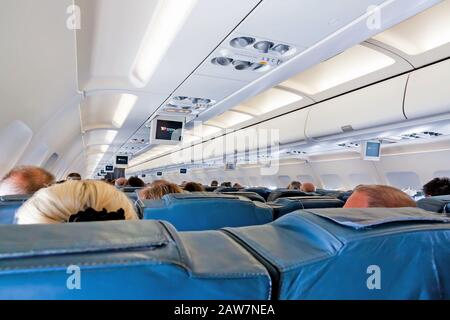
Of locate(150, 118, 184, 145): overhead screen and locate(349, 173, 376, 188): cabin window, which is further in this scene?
locate(349, 173, 376, 188): cabin window

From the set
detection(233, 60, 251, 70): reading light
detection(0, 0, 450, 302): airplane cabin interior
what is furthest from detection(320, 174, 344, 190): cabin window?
detection(233, 60, 251, 70): reading light

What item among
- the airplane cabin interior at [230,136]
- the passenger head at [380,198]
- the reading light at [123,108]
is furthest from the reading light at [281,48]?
the reading light at [123,108]

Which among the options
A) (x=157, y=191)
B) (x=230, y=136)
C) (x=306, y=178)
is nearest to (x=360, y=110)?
(x=157, y=191)

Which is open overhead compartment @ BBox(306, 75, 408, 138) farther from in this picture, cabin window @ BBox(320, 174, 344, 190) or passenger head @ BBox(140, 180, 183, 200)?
cabin window @ BBox(320, 174, 344, 190)

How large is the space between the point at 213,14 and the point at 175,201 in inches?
70.6

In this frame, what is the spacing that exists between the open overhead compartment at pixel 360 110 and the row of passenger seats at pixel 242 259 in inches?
170

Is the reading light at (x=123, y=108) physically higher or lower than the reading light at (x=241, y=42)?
higher

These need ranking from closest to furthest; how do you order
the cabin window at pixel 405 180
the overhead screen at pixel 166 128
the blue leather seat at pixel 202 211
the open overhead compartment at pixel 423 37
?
1. the blue leather seat at pixel 202 211
2. the open overhead compartment at pixel 423 37
3. the overhead screen at pixel 166 128
4. the cabin window at pixel 405 180

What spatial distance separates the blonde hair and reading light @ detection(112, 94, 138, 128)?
5.25 meters

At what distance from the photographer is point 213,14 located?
2.96 metres

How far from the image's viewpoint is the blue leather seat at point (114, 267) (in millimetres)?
624

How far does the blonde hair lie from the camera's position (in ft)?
3.97

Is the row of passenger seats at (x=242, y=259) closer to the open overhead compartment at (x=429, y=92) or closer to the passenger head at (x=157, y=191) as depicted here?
the passenger head at (x=157, y=191)

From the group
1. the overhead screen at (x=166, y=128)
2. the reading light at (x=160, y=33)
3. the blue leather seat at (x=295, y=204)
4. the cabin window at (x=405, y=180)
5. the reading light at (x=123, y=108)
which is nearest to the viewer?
the blue leather seat at (x=295, y=204)
